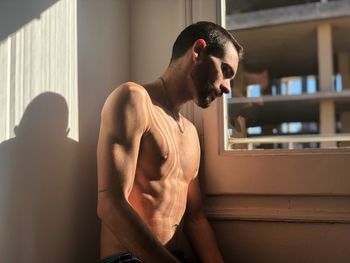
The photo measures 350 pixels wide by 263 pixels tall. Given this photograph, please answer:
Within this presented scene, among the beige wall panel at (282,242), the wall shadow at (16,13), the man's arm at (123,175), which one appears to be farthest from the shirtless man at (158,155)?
the wall shadow at (16,13)

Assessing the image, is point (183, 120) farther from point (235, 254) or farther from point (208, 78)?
point (235, 254)

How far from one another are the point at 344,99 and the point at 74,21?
74 centimetres

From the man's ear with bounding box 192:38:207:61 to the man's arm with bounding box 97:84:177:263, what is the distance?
0.17 metres

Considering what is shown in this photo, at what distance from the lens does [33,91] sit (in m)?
0.72

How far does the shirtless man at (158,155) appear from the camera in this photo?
69 centimetres

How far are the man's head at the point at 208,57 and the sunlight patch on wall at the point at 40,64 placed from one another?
24 cm

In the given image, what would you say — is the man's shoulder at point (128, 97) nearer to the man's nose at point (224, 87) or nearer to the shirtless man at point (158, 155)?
the shirtless man at point (158, 155)

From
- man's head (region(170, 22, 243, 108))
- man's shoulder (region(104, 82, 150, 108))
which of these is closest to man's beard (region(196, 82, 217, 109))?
man's head (region(170, 22, 243, 108))

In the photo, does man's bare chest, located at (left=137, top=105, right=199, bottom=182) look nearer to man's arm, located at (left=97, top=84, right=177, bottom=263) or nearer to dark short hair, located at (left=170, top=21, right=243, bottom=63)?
man's arm, located at (left=97, top=84, right=177, bottom=263)

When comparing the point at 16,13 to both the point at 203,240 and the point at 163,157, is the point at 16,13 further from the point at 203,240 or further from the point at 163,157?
the point at 203,240

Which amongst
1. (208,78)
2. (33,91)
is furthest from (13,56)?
(208,78)

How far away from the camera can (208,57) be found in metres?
0.82

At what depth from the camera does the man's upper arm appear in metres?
0.69

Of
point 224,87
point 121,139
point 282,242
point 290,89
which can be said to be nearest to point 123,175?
point 121,139
